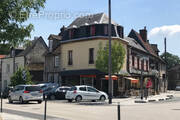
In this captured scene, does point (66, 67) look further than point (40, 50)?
No

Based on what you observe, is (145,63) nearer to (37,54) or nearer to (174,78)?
(37,54)

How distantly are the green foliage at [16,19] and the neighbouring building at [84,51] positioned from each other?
84.7ft

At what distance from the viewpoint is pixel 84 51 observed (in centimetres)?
3778

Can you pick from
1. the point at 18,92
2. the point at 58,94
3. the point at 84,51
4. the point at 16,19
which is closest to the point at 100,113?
the point at 16,19

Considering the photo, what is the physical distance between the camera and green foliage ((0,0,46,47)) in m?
8.55

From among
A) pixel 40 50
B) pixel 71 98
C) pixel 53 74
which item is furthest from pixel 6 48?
pixel 40 50

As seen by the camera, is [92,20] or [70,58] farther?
[70,58]

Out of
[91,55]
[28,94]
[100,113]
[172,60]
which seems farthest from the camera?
[172,60]

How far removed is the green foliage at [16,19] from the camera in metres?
8.55

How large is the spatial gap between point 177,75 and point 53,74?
56069 mm

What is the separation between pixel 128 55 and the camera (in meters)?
39.7

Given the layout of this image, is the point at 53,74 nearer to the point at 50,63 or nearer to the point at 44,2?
the point at 50,63

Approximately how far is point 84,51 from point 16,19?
95.3 feet

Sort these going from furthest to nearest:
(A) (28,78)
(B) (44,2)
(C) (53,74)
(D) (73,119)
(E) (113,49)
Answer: (C) (53,74), (A) (28,78), (E) (113,49), (D) (73,119), (B) (44,2)
